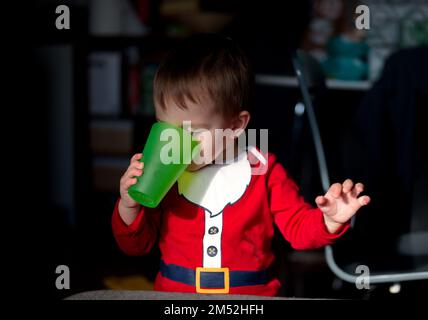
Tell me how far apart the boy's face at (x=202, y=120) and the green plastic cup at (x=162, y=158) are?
0.06m

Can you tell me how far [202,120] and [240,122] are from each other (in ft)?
0.27

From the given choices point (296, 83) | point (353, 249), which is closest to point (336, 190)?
point (353, 249)

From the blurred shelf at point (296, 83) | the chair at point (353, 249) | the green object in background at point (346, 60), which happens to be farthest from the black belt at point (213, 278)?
the green object in background at point (346, 60)

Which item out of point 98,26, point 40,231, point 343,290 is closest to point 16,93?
point 40,231

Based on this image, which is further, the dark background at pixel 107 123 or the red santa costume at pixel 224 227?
the dark background at pixel 107 123

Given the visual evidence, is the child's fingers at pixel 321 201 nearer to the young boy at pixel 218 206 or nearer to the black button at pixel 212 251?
the young boy at pixel 218 206

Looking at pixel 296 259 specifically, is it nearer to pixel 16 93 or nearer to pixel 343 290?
pixel 343 290

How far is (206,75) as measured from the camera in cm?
84

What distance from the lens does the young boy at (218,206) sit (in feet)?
2.74

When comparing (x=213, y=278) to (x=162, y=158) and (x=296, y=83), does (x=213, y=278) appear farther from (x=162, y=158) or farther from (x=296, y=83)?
(x=296, y=83)

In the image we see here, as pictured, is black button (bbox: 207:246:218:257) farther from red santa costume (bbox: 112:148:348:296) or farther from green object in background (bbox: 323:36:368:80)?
green object in background (bbox: 323:36:368:80)

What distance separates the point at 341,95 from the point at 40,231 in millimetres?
1170

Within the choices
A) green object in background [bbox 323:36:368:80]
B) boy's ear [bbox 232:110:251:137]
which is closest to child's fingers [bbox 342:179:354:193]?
boy's ear [bbox 232:110:251:137]

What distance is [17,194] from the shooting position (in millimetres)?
2072
